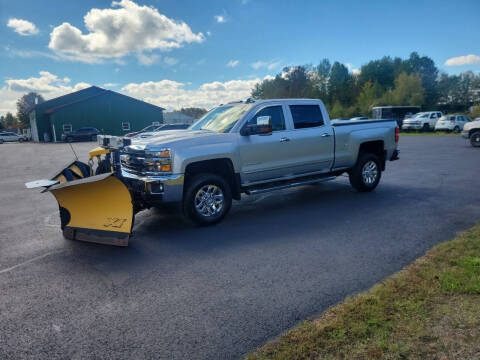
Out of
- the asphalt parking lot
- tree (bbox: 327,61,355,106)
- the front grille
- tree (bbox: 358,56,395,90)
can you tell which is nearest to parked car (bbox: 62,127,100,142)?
the asphalt parking lot

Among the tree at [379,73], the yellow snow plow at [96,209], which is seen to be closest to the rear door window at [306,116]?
the yellow snow plow at [96,209]

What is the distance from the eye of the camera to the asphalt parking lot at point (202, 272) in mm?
2809

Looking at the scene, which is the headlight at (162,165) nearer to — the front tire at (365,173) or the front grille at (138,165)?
the front grille at (138,165)

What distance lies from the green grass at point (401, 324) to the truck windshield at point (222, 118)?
374 cm

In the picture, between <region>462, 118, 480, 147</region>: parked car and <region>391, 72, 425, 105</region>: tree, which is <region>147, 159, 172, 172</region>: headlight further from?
<region>391, 72, 425, 105</region>: tree

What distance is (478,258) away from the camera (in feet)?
12.7

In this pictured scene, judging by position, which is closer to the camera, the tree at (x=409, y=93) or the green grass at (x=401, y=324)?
the green grass at (x=401, y=324)

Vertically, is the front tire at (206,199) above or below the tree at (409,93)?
below

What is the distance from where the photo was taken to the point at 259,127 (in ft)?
18.8

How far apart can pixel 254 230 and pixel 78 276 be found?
2.59 meters

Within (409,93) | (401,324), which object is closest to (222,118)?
(401,324)

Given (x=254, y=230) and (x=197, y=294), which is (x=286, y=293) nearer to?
(x=197, y=294)

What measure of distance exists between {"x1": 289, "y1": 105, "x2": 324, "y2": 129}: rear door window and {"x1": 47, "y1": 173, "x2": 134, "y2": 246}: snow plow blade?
3557 millimetres

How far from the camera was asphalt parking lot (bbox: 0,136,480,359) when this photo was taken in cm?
281
